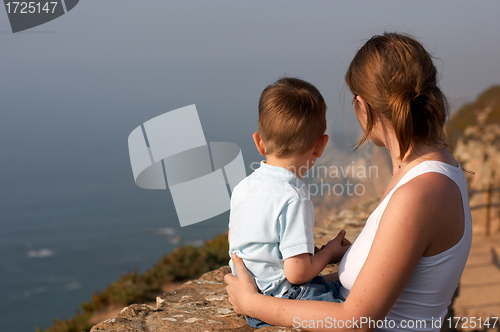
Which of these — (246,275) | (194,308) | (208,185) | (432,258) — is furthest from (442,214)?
(208,185)

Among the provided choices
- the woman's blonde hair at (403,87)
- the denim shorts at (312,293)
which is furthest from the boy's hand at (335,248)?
the woman's blonde hair at (403,87)

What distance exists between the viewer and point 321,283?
Result: 162cm

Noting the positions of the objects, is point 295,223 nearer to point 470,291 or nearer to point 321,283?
point 321,283

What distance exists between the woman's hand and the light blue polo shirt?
0.12ft

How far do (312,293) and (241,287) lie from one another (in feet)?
0.96

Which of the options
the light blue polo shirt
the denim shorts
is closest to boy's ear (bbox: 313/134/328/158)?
the light blue polo shirt

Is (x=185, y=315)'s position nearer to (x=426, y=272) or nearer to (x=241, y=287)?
(x=241, y=287)

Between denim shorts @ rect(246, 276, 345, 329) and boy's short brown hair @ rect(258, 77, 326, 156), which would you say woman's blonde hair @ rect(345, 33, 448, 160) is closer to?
boy's short brown hair @ rect(258, 77, 326, 156)

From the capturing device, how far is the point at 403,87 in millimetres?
1280

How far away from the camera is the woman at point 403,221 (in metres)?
1.17

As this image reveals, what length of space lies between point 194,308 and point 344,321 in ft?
3.09

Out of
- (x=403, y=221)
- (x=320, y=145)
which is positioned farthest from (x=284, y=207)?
(x=403, y=221)

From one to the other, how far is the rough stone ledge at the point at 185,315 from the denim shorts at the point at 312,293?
7cm

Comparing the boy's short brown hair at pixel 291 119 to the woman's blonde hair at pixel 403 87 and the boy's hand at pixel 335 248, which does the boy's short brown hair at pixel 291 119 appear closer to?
the woman's blonde hair at pixel 403 87
